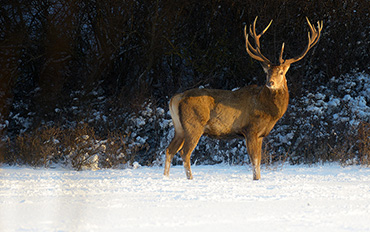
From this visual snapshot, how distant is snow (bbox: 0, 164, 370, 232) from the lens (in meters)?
4.09

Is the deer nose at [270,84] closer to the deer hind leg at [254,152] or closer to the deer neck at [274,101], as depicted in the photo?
the deer neck at [274,101]

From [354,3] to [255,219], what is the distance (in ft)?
34.8

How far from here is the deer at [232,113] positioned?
7867 mm

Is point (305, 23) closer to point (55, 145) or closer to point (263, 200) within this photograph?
point (55, 145)

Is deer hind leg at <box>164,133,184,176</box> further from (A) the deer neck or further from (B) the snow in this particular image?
(A) the deer neck

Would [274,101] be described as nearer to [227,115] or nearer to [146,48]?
[227,115]

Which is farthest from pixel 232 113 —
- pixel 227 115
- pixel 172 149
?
pixel 172 149

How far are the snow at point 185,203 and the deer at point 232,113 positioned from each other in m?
0.54

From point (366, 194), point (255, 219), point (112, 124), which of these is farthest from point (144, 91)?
point (255, 219)

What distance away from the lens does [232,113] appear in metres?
8.02

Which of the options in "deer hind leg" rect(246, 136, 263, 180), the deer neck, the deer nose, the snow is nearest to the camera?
the snow

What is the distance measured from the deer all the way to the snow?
1.79ft

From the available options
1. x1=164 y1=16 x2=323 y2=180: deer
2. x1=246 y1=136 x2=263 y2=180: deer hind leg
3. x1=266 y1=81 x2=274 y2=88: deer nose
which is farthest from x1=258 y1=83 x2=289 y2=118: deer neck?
x1=246 y1=136 x2=263 y2=180: deer hind leg

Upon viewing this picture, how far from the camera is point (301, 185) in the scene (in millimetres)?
6910
